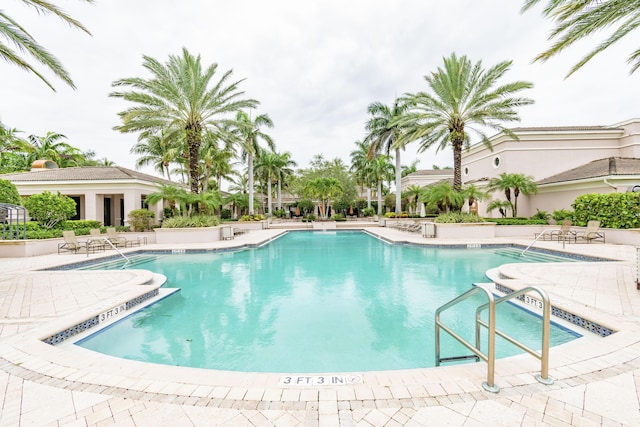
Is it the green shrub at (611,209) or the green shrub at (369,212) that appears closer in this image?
the green shrub at (611,209)

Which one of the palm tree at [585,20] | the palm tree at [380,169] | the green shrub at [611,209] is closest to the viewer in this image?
the palm tree at [585,20]

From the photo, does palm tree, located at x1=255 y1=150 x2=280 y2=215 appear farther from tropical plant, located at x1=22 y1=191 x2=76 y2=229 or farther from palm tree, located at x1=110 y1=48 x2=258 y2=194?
tropical plant, located at x1=22 y1=191 x2=76 y2=229

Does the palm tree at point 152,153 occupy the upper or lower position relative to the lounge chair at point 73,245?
upper

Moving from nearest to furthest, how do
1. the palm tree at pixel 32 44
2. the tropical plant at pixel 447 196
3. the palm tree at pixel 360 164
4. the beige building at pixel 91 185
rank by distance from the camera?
1. the palm tree at pixel 32 44
2. the tropical plant at pixel 447 196
3. the beige building at pixel 91 185
4. the palm tree at pixel 360 164

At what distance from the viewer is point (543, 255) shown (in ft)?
43.0

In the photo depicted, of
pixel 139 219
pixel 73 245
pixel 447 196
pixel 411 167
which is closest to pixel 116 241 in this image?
pixel 73 245

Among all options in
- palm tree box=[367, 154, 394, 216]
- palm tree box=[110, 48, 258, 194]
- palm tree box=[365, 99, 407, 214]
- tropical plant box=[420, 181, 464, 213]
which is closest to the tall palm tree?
palm tree box=[367, 154, 394, 216]

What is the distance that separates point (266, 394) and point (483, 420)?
1913 mm

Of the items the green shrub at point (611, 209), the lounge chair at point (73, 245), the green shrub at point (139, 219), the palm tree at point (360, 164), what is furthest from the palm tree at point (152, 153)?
the green shrub at point (611, 209)

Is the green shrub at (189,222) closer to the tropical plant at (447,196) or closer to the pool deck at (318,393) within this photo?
the tropical plant at (447,196)

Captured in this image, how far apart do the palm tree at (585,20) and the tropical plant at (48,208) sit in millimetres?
23063

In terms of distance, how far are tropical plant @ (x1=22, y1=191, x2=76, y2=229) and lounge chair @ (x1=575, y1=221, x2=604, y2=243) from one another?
94.3ft

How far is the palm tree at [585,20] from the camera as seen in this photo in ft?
21.3

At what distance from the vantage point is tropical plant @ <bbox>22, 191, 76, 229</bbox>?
17.2m
